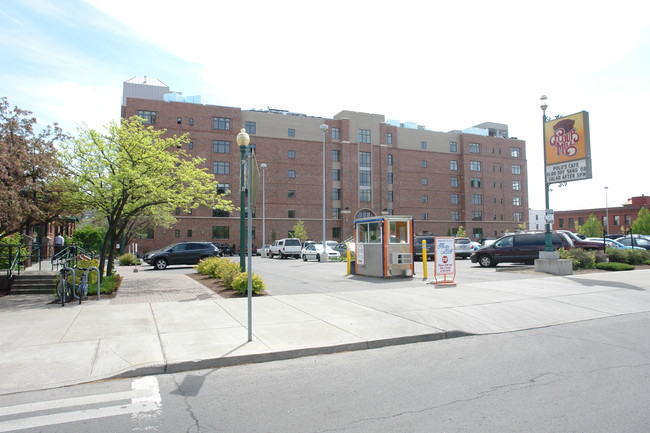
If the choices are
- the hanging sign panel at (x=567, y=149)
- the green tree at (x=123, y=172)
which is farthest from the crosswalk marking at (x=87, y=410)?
the hanging sign panel at (x=567, y=149)

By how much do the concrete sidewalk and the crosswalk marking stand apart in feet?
2.21

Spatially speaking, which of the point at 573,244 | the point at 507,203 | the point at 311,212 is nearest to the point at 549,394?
the point at 573,244

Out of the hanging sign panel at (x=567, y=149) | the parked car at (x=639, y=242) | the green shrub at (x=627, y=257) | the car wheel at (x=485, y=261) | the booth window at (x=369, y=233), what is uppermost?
the hanging sign panel at (x=567, y=149)

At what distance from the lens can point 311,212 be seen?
217 ft

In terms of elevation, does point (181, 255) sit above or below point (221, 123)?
below

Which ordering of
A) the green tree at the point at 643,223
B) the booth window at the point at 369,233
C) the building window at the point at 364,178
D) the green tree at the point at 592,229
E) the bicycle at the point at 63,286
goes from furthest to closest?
1. the building window at the point at 364,178
2. the green tree at the point at 592,229
3. the green tree at the point at 643,223
4. the booth window at the point at 369,233
5. the bicycle at the point at 63,286

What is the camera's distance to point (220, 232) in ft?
201

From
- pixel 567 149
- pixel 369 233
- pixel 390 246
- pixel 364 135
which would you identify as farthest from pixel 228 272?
pixel 364 135

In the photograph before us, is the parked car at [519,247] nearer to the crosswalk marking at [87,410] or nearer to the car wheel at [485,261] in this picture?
the car wheel at [485,261]

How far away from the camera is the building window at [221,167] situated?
2389 inches

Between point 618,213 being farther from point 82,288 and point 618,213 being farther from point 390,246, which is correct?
point 82,288

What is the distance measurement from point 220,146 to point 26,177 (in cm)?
4848

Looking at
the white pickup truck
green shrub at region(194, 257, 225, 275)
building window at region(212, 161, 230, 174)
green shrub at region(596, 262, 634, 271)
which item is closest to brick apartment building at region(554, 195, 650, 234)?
the white pickup truck

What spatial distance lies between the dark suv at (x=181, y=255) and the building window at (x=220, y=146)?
36.3 metres
